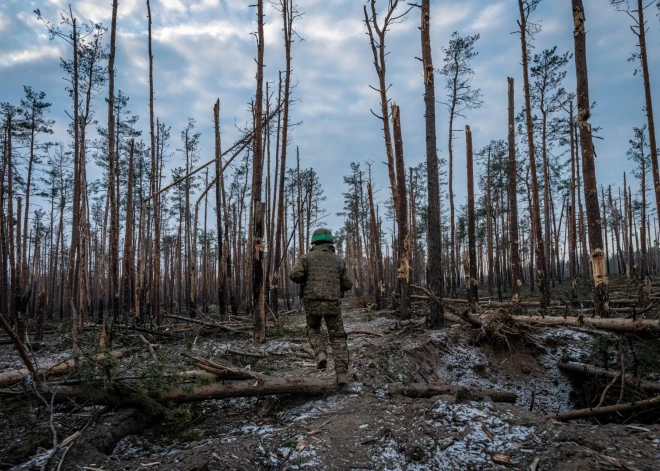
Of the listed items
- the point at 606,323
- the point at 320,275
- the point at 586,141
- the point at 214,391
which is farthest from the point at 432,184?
the point at 214,391

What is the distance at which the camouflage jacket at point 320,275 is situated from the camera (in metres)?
4.78

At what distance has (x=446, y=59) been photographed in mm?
17266

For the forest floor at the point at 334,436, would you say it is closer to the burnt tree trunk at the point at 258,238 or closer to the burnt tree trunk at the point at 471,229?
the burnt tree trunk at the point at 258,238

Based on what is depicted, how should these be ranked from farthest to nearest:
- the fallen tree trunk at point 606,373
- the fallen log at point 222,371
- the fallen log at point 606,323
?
the fallen log at point 606,323, the fallen tree trunk at point 606,373, the fallen log at point 222,371

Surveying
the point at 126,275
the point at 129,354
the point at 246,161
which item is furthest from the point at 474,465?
the point at 246,161

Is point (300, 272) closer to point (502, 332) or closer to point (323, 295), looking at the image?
point (323, 295)

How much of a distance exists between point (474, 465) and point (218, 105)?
1635 centimetres

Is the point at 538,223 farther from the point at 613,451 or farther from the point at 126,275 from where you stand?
the point at 126,275

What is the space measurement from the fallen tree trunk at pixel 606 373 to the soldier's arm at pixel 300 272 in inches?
172

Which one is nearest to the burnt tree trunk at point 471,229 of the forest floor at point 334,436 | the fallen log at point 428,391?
the fallen log at point 428,391

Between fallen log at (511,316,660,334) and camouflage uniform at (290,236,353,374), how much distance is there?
535 centimetres

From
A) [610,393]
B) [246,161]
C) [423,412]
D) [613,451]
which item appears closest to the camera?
[613,451]

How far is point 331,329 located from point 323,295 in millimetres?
543

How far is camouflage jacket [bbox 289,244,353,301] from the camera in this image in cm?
478
